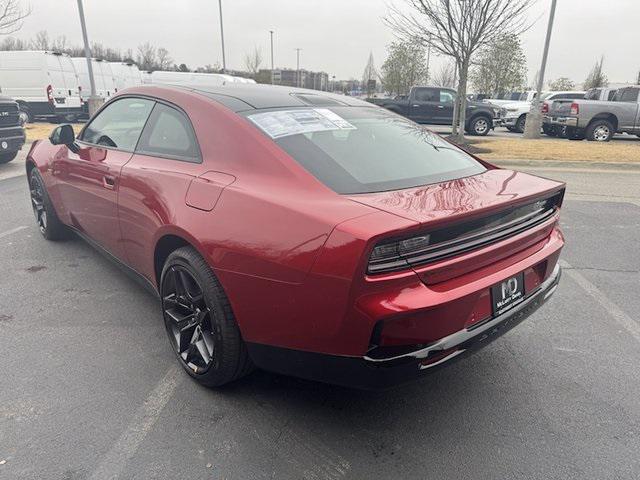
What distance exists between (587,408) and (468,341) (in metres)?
0.97

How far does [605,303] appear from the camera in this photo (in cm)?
372

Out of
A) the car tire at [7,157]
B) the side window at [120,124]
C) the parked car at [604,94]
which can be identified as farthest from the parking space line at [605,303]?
the parked car at [604,94]

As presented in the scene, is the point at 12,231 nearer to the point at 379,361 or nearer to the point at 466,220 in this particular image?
the point at 379,361

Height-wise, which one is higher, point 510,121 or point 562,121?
point 562,121

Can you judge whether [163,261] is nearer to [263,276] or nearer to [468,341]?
[263,276]

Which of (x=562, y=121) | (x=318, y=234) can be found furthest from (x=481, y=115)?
(x=318, y=234)

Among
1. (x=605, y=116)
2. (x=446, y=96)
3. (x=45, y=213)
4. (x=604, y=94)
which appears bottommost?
(x=45, y=213)

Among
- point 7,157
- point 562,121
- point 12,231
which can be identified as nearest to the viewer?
point 12,231

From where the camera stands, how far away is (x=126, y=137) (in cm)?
333

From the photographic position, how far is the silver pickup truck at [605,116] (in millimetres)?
14727

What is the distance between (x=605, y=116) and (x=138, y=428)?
54.3ft

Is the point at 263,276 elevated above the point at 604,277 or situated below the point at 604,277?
above

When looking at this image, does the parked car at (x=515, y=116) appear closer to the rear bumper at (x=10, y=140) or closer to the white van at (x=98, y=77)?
the white van at (x=98, y=77)

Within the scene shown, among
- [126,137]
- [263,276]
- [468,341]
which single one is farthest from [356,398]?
[126,137]
